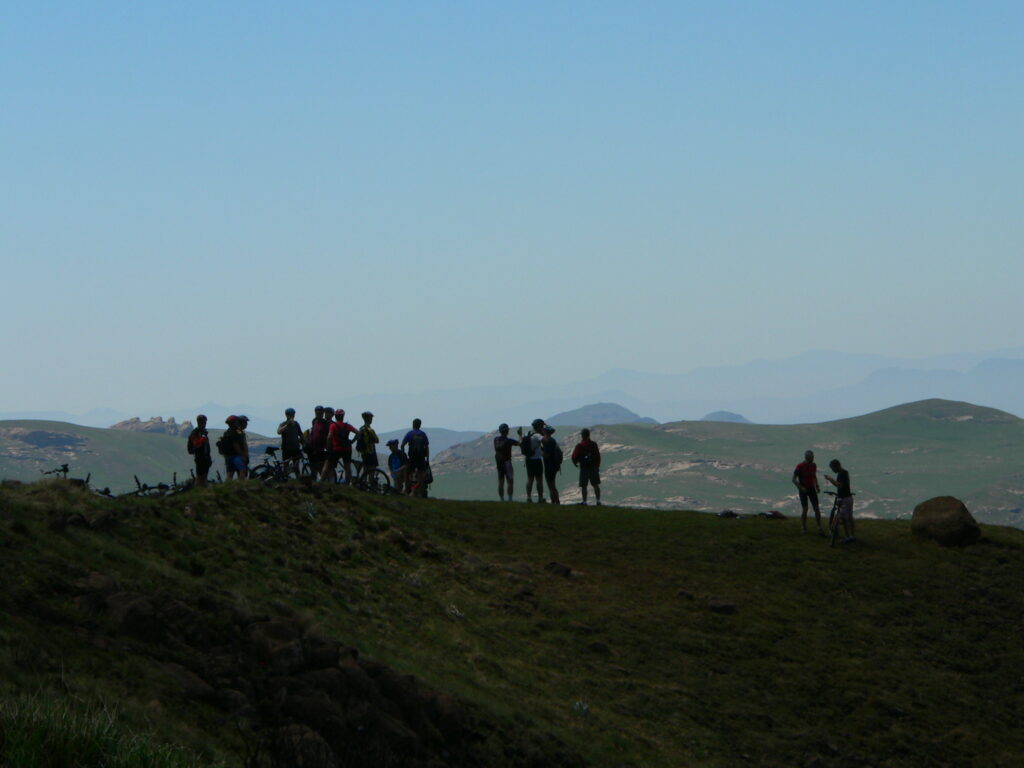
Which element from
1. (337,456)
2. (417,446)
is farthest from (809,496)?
(337,456)

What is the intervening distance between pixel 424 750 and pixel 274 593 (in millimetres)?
7054

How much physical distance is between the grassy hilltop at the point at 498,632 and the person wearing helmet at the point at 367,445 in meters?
2.05

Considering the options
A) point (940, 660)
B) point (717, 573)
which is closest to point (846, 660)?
point (940, 660)

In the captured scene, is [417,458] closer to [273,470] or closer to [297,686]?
[273,470]

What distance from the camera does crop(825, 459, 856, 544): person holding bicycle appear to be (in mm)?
31712

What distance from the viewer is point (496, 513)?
113 ft

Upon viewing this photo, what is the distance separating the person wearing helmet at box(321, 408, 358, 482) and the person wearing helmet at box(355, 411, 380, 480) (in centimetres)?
45

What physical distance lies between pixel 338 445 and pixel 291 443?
4.81 feet

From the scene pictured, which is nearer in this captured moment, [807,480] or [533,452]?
[807,480]

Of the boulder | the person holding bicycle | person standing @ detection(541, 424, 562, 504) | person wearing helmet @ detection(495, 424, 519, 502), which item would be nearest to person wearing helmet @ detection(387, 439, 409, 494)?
person wearing helmet @ detection(495, 424, 519, 502)

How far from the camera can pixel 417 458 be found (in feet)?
115

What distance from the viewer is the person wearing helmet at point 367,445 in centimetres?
3384

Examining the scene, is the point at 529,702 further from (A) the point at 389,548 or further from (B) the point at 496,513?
(B) the point at 496,513

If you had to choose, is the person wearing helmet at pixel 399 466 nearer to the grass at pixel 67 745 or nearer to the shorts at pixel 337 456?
the shorts at pixel 337 456
